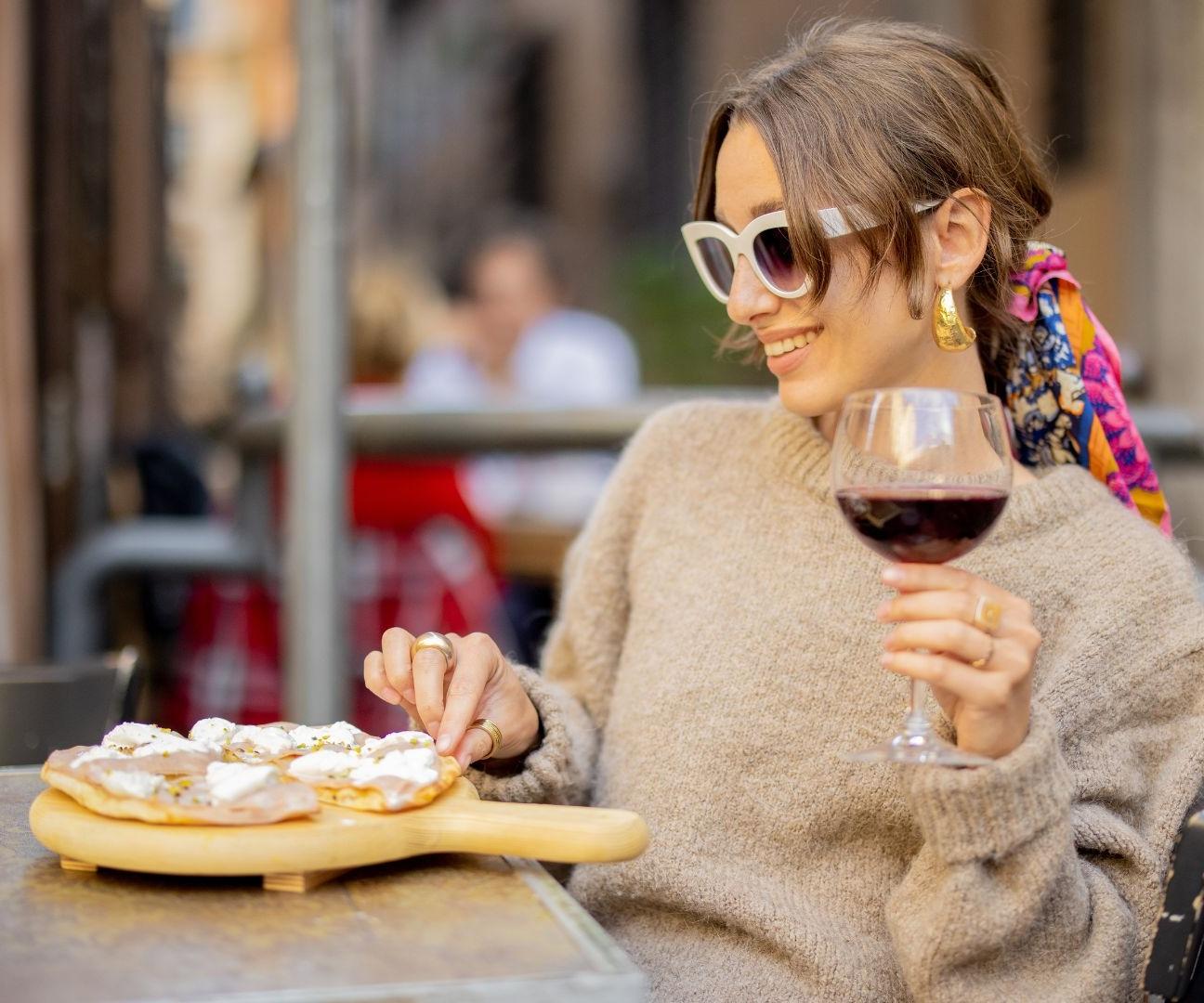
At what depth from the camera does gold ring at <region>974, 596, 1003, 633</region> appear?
1262mm

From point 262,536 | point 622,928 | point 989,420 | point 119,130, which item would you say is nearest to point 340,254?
point 262,536

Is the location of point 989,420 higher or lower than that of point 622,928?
higher

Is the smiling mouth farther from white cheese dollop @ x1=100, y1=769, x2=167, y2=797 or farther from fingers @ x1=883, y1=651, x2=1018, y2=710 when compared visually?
white cheese dollop @ x1=100, y1=769, x2=167, y2=797

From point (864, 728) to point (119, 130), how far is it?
3.78 metres

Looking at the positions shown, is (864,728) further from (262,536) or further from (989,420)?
(262,536)

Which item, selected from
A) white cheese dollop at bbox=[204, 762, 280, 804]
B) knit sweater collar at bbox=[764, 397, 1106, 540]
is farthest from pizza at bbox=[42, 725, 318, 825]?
knit sweater collar at bbox=[764, 397, 1106, 540]

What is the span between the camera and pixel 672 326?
9.46 m

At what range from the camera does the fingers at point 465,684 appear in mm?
1514

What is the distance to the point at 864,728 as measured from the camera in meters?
1.72

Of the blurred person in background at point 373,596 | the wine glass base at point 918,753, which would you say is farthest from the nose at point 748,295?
the blurred person in background at point 373,596

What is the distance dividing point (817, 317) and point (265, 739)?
758 millimetres

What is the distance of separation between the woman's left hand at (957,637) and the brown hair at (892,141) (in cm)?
51

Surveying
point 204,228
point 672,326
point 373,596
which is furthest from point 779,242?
point 672,326

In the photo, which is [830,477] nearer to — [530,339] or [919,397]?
[919,397]
